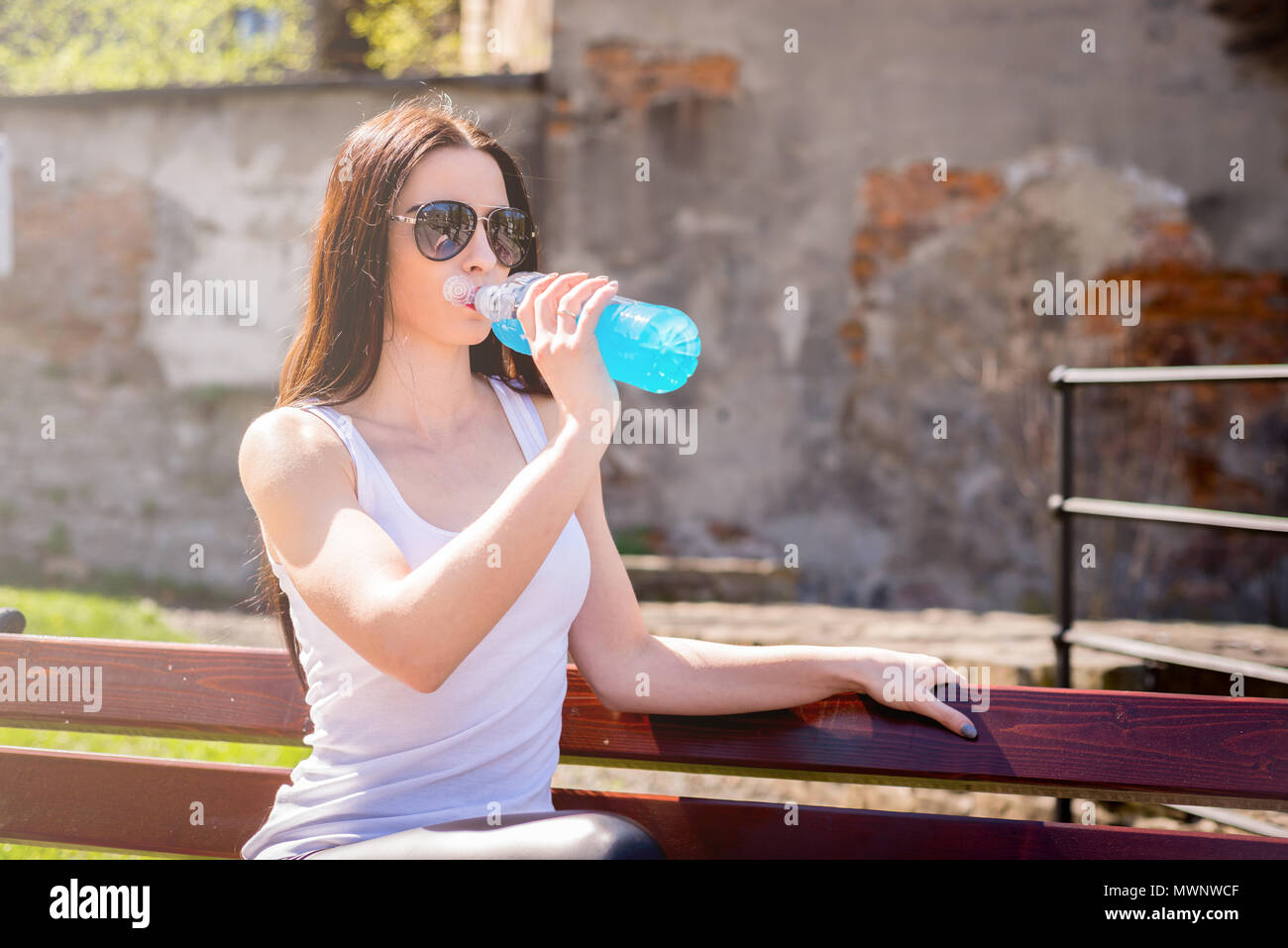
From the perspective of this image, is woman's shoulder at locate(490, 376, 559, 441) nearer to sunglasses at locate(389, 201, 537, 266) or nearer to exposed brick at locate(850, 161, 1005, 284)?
sunglasses at locate(389, 201, 537, 266)

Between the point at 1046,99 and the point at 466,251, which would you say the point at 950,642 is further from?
the point at 1046,99

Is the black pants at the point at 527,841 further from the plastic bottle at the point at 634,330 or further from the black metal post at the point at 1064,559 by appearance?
the black metal post at the point at 1064,559

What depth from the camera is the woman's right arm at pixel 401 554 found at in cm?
142

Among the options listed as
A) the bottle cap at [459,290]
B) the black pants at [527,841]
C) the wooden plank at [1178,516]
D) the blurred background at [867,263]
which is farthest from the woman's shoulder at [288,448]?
the blurred background at [867,263]

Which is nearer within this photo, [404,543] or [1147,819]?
[404,543]

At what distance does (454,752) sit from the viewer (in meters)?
1.63

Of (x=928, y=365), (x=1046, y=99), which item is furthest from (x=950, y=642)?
(x=1046, y=99)

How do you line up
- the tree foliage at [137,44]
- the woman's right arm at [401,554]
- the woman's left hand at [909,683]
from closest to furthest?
the woman's right arm at [401,554]
the woman's left hand at [909,683]
the tree foliage at [137,44]

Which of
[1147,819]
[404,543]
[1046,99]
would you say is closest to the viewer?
[404,543]

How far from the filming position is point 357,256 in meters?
1.74

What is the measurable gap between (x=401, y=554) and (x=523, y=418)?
447 mm

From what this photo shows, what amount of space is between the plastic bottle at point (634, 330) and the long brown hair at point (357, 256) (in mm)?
97

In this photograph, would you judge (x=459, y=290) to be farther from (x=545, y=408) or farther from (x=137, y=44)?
(x=137, y=44)
